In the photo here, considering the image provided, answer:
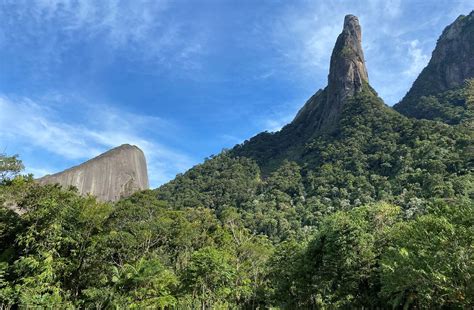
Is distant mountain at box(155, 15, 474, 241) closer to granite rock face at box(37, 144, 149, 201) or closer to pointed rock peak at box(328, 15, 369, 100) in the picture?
pointed rock peak at box(328, 15, 369, 100)

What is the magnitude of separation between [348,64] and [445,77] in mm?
40765

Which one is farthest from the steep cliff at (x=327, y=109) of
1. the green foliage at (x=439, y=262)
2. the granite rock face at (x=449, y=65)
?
the green foliage at (x=439, y=262)

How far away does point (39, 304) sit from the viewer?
58.9 ft

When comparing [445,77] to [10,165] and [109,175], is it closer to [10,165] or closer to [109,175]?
[109,175]

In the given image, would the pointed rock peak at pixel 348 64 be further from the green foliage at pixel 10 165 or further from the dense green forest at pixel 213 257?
the green foliage at pixel 10 165

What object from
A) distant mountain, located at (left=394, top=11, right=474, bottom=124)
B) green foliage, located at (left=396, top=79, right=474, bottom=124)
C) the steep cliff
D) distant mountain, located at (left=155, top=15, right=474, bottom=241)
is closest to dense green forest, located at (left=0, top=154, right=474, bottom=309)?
distant mountain, located at (left=155, top=15, right=474, bottom=241)

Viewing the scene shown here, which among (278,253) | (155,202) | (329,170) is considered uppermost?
(329,170)

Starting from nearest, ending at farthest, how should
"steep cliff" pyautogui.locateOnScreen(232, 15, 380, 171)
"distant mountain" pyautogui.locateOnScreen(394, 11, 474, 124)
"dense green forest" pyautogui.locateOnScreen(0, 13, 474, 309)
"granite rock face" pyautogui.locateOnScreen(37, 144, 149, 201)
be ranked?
1. "dense green forest" pyautogui.locateOnScreen(0, 13, 474, 309)
2. "granite rock face" pyautogui.locateOnScreen(37, 144, 149, 201)
3. "distant mountain" pyautogui.locateOnScreen(394, 11, 474, 124)
4. "steep cliff" pyautogui.locateOnScreen(232, 15, 380, 171)

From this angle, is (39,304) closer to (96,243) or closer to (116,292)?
(116,292)

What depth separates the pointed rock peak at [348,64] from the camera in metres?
111

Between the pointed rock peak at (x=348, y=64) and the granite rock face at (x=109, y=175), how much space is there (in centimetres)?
7947

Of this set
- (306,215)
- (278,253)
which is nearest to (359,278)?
(278,253)

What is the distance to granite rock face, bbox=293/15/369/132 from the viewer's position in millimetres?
111125

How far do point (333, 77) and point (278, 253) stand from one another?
98.3 metres
